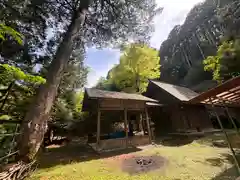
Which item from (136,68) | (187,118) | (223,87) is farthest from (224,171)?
(136,68)

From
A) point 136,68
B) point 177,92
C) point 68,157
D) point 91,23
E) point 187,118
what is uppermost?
point 136,68

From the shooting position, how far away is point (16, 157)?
470 centimetres

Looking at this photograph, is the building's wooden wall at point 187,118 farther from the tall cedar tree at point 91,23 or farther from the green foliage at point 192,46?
the green foliage at point 192,46

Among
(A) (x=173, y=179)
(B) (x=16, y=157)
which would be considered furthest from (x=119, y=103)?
(B) (x=16, y=157)

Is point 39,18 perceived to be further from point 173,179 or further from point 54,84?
point 173,179

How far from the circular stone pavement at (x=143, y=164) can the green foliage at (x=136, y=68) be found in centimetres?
1709

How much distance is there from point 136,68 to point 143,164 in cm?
1867

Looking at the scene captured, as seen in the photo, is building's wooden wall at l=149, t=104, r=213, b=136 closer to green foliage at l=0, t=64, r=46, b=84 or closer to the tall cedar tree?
the tall cedar tree

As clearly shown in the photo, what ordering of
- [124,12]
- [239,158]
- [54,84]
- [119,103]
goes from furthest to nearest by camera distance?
[124,12], [119,103], [239,158], [54,84]

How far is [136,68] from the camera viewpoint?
78.2ft

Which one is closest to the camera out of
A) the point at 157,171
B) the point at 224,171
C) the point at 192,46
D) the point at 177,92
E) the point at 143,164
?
the point at 224,171

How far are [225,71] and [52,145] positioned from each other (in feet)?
63.1

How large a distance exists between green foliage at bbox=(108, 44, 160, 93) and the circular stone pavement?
1709 cm

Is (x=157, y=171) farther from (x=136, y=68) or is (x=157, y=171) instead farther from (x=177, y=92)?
(x=136, y=68)
